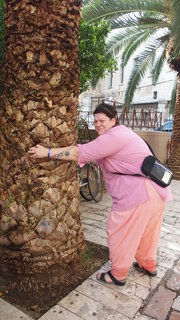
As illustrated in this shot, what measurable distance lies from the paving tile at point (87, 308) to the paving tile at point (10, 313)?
1.05 feet

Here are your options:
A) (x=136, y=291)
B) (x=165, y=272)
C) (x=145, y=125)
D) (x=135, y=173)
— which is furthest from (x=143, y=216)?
(x=145, y=125)

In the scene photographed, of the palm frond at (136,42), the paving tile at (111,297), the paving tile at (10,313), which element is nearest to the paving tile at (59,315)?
the paving tile at (10,313)

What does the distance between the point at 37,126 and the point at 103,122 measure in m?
0.59

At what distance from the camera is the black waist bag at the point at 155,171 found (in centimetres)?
244

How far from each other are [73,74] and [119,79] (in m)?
26.3

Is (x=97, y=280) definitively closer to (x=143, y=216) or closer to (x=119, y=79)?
(x=143, y=216)

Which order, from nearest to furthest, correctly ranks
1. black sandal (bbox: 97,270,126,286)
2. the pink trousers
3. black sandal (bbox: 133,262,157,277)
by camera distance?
the pink trousers
black sandal (bbox: 97,270,126,286)
black sandal (bbox: 133,262,157,277)

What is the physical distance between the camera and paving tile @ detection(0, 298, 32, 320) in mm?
2149

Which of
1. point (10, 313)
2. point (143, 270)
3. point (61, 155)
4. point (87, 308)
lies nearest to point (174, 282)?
point (143, 270)

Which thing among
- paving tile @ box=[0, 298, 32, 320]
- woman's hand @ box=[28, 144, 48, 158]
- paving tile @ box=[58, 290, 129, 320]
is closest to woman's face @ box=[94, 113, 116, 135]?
woman's hand @ box=[28, 144, 48, 158]

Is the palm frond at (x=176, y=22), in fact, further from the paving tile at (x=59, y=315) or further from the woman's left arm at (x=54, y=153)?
the paving tile at (x=59, y=315)

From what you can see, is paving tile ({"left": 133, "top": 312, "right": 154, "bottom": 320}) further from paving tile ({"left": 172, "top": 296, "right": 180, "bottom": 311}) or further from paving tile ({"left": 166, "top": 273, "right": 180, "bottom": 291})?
paving tile ({"left": 166, "top": 273, "right": 180, "bottom": 291})

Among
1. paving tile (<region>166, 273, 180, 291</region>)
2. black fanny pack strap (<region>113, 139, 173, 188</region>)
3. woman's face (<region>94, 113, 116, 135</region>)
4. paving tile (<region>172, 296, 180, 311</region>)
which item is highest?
woman's face (<region>94, 113, 116, 135</region>)

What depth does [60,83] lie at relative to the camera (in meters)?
2.45
